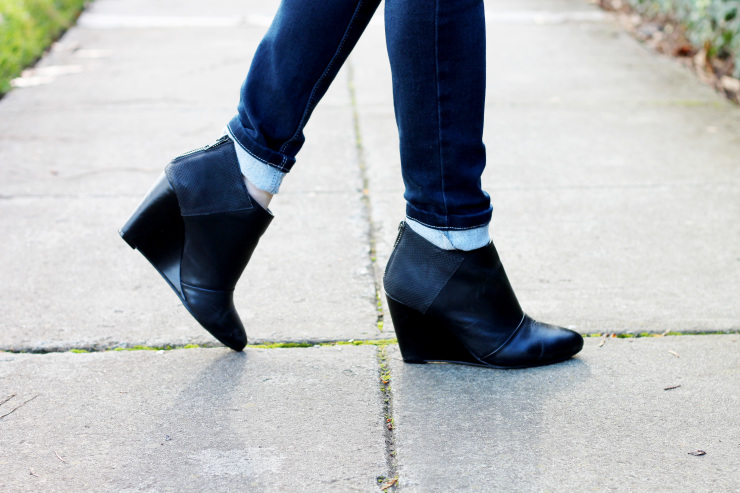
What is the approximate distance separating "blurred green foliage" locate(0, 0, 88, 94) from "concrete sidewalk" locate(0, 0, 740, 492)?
393 mm

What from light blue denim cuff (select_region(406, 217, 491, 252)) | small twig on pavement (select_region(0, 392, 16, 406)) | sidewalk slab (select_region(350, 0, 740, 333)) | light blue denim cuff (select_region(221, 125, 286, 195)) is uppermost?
light blue denim cuff (select_region(221, 125, 286, 195))

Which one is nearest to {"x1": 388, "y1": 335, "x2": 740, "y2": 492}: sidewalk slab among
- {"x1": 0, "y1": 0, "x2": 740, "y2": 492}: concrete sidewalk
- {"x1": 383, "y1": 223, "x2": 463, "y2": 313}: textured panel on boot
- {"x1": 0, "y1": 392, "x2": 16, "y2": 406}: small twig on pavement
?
{"x1": 0, "y1": 0, "x2": 740, "y2": 492}: concrete sidewalk

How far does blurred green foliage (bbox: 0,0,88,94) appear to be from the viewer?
4.18m

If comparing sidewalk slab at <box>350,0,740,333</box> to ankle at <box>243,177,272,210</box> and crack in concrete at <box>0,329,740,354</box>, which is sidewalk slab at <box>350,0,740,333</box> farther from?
ankle at <box>243,177,272,210</box>

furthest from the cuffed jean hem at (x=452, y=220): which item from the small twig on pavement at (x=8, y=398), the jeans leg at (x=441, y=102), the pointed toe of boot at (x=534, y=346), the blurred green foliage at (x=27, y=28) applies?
the blurred green foliage at (x=27, y=28)

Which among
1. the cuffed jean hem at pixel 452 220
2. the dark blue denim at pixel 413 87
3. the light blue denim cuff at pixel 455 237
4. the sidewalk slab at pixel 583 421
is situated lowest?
the sidewalk slab at pixel 583 421

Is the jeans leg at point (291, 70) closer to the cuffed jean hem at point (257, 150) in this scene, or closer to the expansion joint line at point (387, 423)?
the cuffed jean hem at point (257, 150)

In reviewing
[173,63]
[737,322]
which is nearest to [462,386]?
[737,322]

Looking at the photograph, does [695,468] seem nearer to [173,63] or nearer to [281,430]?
[281,430]

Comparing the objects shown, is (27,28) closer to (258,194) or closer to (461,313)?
(258,194)

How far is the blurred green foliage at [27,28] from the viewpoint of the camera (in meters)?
4.18

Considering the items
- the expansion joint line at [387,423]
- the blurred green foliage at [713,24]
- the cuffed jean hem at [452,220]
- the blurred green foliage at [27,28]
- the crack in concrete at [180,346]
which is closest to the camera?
the expansion joint line at [387,423]

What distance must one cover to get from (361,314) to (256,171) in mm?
522

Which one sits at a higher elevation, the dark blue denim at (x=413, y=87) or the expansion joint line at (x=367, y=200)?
the dark blue denim at (x=413, y=87)
